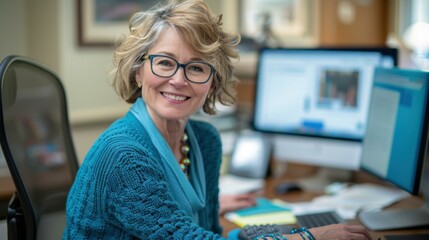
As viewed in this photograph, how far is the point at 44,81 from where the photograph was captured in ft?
4.74

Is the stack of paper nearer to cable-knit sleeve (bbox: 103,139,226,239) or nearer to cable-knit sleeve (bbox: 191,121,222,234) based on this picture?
cable-knit sleeve (bbox: 191,121,222,234)

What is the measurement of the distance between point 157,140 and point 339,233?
45cm

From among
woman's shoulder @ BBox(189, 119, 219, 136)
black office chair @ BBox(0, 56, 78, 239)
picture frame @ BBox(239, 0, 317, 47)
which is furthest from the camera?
picture frame @ BBox(239, 0, 317, 47)

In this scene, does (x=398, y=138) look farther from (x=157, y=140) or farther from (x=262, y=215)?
(x=157, y=140)

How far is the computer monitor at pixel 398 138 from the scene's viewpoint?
1.39 metres

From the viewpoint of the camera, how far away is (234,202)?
66.0 inches

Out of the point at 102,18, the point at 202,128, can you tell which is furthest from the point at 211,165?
the point at 102,18

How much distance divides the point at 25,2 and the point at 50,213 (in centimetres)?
210

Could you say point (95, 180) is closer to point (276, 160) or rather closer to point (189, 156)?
point (189, 156)

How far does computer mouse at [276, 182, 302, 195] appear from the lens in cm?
192

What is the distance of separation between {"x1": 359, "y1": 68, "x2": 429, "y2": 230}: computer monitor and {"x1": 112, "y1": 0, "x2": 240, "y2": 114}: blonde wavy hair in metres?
0.50

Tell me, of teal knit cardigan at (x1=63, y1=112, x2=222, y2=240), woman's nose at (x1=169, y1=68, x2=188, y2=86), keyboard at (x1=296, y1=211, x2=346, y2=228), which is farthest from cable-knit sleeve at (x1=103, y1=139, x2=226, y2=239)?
keyboard at (x1=296, y1=211, x2=346, y2=228)

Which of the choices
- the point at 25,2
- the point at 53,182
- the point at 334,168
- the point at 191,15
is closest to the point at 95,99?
the point at 25,2

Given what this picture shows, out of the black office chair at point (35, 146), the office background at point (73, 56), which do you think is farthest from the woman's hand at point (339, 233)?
the office background at point (73, 56)
